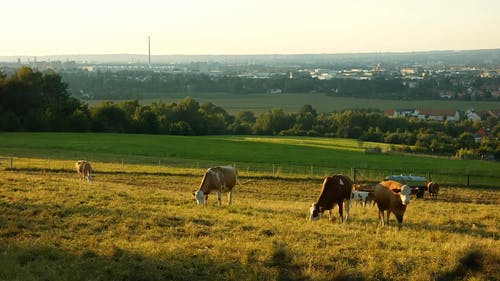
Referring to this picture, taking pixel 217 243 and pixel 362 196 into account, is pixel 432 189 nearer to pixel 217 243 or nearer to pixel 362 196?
pixel 362 196

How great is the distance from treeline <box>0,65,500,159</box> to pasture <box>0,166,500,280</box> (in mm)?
58185

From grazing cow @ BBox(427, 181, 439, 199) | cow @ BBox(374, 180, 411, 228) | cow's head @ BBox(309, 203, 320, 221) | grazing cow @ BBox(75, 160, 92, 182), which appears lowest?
grazing cow @ BBox(427, 181, 439, 199)

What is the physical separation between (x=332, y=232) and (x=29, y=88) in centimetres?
7803

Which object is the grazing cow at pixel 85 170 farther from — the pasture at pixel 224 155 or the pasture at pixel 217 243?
the pasture at pixel 217 243

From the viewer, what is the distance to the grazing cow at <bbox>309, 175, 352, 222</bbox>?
18688 millimetres

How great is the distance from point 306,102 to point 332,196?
144 metres

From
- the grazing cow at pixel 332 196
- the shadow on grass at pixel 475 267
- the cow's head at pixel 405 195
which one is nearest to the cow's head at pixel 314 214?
the grazing cow at pixel 332 196

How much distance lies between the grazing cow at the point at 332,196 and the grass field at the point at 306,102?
115 metres

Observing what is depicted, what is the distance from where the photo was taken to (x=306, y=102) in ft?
531

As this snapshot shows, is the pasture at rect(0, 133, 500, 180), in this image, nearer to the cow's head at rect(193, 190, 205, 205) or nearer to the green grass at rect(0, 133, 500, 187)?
the green grass at rect(0, 133, 500, 187)

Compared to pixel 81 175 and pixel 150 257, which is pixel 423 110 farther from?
pixel 150 257

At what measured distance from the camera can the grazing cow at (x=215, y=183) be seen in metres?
22.1

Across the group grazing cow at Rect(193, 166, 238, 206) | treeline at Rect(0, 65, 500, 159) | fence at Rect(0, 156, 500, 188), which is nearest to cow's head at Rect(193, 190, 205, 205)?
grazing cow at Rect(193, 166, 238, 206)

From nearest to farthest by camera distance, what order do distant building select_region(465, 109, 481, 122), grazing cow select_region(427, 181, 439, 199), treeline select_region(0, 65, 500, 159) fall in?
grazing cow select_region(427, 181, 439, 199)
treeline select_region(0, 65, 500, 159)
distant building select_region(465, 109, 481, 122)
